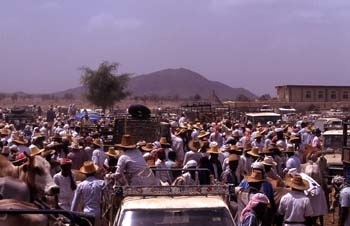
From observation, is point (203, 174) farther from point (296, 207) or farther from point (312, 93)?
point (312, 93)

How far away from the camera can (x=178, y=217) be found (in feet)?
23.2

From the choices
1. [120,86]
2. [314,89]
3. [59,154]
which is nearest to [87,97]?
[120,86]

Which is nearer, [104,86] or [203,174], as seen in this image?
[203,174]

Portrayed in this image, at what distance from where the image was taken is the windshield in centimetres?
697

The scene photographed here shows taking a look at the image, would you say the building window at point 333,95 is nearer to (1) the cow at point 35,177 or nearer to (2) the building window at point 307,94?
(2) the building window at point 307,94

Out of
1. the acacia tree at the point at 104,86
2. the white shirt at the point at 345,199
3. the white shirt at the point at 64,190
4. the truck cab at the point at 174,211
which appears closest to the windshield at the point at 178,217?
the truck cab at the point at 174,211

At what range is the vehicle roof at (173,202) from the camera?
23.6ft

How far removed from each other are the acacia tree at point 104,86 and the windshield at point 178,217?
2141 inches

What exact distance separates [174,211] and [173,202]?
221 millimetres

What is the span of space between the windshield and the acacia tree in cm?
5437

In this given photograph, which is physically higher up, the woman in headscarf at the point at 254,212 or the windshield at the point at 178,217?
the windshield at the point at 178,217

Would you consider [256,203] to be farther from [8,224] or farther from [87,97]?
[87,97]

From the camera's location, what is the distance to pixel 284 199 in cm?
1038

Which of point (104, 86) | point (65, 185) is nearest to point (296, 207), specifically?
point (65, 185)
